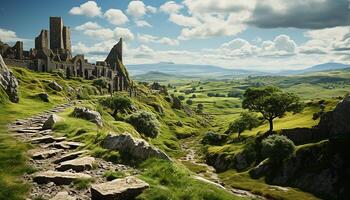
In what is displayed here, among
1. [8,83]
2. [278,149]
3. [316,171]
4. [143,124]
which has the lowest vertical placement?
[316,171]

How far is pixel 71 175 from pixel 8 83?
44.4 metres

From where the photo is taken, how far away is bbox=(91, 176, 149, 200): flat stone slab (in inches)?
703

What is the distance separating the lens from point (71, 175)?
69.2 feet

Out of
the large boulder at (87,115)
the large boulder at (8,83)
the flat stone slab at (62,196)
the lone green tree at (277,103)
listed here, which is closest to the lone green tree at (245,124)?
the lone green tree at (277,103)

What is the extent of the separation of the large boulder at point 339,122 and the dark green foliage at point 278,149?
14293 mm

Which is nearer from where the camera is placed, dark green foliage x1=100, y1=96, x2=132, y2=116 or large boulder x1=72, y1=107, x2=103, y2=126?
large boulder x1=72, y1=107, x2=103, y2=126

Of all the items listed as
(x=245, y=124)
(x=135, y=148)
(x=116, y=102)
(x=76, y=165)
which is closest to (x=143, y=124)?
(x=116, y=102)

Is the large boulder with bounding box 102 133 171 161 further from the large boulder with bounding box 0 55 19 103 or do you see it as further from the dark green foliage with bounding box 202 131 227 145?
the dark green foliage with bounding box 202 131 227 145

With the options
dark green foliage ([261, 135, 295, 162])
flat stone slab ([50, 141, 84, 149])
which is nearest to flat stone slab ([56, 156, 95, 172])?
flat stone slab ([50, 141, 84, 149])

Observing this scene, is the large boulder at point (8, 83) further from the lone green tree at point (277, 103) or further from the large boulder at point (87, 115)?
the lone green tree at point (277, 103)

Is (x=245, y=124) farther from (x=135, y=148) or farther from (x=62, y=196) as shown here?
(x=62, y=196)

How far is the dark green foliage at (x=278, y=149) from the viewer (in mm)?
105438

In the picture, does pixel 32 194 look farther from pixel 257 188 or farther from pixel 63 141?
pixel 257 188

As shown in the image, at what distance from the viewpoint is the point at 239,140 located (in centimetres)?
15325
